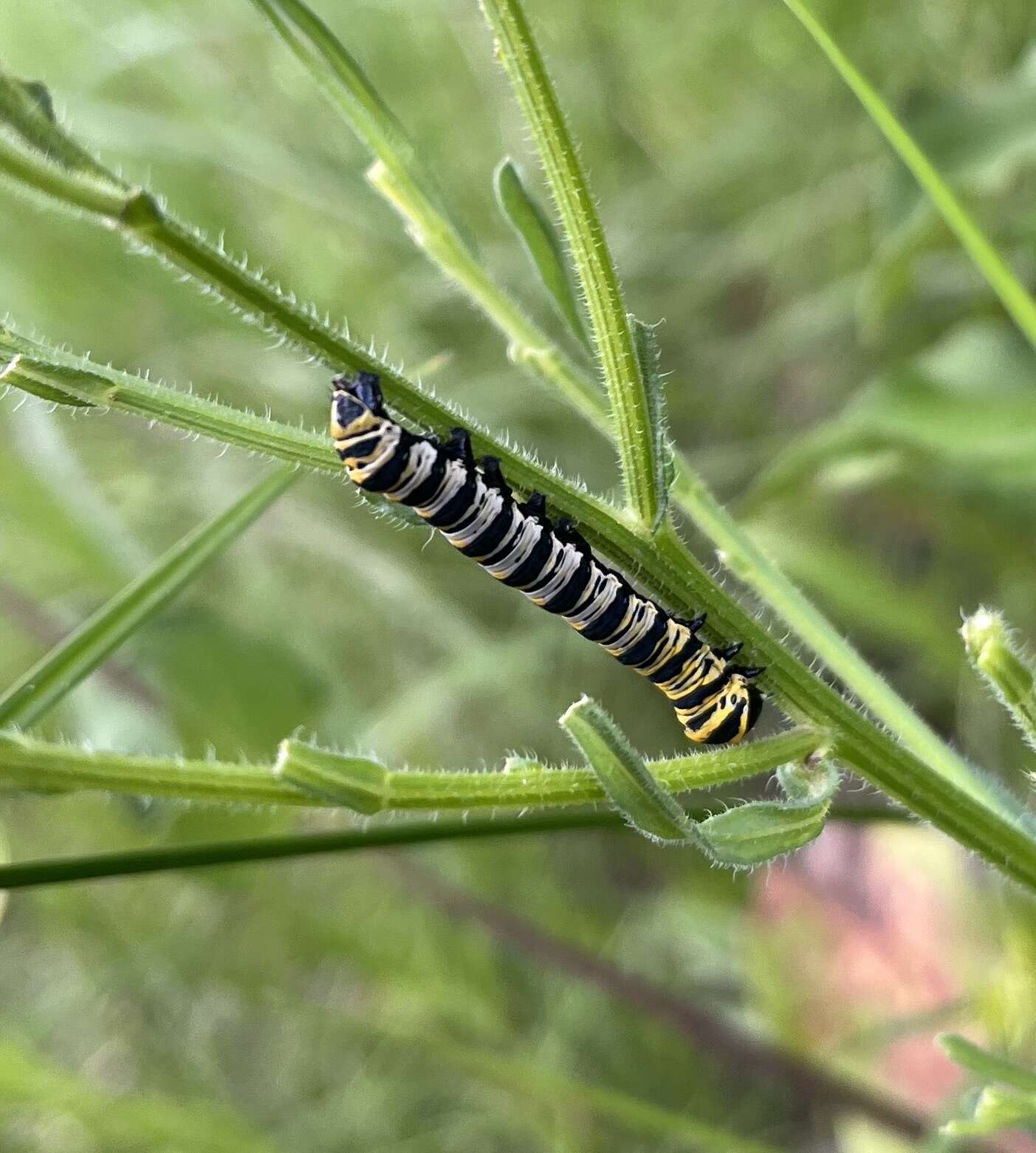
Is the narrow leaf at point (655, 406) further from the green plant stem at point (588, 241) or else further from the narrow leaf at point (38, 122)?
the narrow leaf at point (38, 122)

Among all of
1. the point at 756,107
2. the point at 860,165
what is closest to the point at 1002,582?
the point at 860,165

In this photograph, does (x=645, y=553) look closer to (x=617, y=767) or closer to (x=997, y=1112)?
(x=617, y=767)

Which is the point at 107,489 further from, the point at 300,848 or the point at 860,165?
the point at 300,848

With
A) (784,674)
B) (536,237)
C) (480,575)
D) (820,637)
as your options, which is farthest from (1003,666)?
(480,575)

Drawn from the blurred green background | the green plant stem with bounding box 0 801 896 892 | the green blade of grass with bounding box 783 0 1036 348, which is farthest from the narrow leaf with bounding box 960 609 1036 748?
the blurred green background

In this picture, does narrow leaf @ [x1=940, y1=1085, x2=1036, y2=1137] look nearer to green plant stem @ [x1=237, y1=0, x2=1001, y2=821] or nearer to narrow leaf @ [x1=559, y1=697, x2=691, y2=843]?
green plant stem @ [x1=237, y1=0, x2=1001, y2=821]

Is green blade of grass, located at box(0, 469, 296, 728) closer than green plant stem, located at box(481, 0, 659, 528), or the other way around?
green plant stem, located at box(481, 0, 659, 528)

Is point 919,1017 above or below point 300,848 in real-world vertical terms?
above

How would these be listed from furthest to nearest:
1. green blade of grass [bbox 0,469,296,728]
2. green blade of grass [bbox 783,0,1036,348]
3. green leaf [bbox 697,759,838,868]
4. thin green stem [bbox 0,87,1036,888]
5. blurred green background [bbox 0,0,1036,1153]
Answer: blurred green background [bbox 0,0,1036,1153], green blade of grass [bbox 783,0,1036,348], green blade of grass [bbox 0,469,296,728], green leaf [bbox 697,759,838,868], thin green stem [bbox 0,87,1036,888]

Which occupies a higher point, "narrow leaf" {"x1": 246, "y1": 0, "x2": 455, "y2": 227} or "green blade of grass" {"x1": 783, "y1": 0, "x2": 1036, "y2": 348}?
"green blade of grass" {"x1": 783, "y1": 0, "x2": 1036, "y2": 348}
